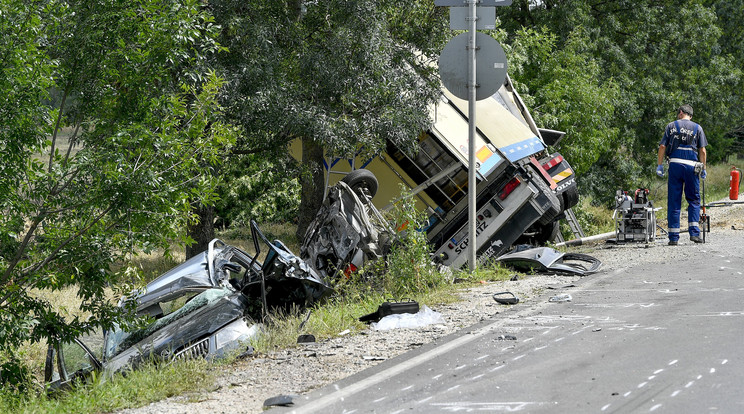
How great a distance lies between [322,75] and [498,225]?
139 inches

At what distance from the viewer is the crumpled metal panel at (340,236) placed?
955 centimetres

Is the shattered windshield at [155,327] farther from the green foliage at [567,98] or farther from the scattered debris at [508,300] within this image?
the green foliage at [567,98]

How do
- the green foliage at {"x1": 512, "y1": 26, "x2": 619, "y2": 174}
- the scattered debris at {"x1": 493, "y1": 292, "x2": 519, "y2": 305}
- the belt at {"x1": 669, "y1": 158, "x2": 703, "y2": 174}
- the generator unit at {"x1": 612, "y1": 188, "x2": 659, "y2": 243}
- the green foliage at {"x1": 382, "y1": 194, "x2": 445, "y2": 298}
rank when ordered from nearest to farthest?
the scattered debris at {"x1": 493, "y1": 292, "x2": 519, "y2": 305} < the green foliage at {"x1": 382, "y1": 194, "x2": 445, "y2": 298} < the belt at {"x1": 669, "y1": 158, "x2": 703, "y2": 174} < the generator unit at {"x1": 612, "y1": 188, "x2": 659, "y2": 243} < the green foliage at {"x1": 512, "y1": 26, "x2": 619, "y2": 174}

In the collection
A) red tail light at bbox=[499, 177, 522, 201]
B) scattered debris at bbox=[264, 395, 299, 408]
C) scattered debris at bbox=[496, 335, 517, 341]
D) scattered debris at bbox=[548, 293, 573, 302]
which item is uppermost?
red tail light at bbox=[499, 177, 522, 201]

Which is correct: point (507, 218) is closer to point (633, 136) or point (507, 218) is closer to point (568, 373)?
point (568, 373)

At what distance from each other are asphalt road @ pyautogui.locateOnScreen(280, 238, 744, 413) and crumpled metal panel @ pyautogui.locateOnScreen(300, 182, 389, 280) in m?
2.48

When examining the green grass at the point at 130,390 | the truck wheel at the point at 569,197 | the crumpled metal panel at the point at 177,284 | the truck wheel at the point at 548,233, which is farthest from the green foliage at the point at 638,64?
the green grass at the point at 130,390

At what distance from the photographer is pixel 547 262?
9609 millimetres

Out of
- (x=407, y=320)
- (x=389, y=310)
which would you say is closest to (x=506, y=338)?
(x=407, y=320)

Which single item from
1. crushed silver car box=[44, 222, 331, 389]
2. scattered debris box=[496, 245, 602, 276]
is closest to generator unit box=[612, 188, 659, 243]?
scattered debris box=[496, 245, 602, 276]

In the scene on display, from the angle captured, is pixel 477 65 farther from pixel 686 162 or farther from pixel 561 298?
pixel 686 162

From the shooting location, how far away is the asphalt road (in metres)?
4.55

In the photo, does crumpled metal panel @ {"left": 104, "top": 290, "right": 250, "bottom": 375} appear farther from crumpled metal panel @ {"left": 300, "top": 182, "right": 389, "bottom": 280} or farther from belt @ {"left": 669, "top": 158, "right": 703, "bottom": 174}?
belt @ {"left": 669, "top": 158, "right": 703, "bottom": 174}

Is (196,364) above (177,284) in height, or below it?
below
